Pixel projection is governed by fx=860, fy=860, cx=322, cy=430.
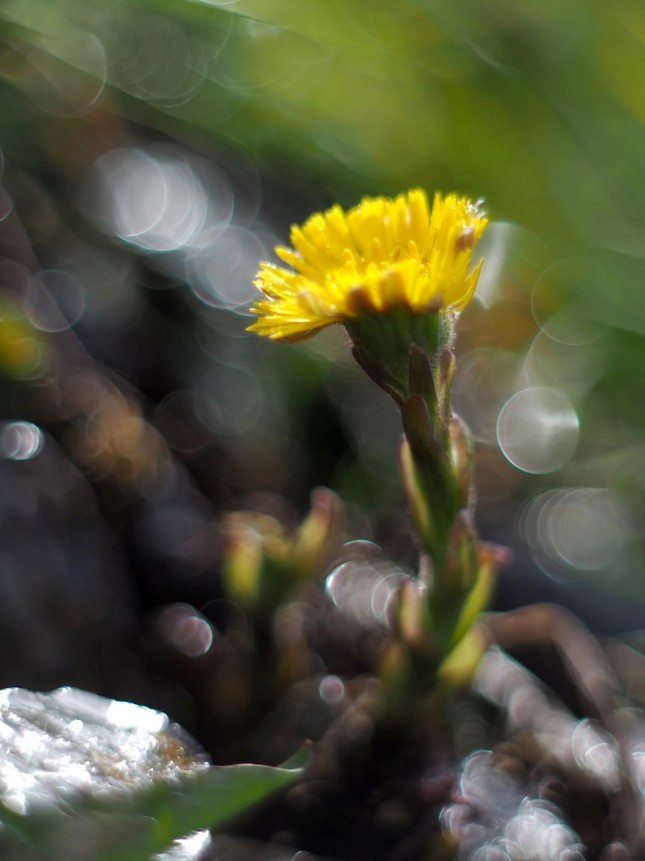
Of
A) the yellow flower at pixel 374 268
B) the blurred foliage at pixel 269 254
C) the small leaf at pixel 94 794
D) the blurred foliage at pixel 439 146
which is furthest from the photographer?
the blurred foliage at pixel 439 146

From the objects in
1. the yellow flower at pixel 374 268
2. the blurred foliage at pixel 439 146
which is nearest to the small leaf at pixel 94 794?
the yellow flower at pixel 374 268

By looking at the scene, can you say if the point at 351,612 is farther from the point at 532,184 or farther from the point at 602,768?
the point at 532,184

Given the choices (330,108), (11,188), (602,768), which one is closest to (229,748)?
(602,768)

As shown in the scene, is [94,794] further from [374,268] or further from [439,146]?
[439,146]

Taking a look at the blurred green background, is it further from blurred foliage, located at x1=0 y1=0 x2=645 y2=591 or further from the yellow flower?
the yellow flower

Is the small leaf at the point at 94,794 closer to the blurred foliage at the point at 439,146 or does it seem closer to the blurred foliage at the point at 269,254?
the blurred foliage at the point at 269,254

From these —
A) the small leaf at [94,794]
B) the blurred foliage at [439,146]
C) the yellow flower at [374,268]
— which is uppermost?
the blurred foliage at [439,146]
